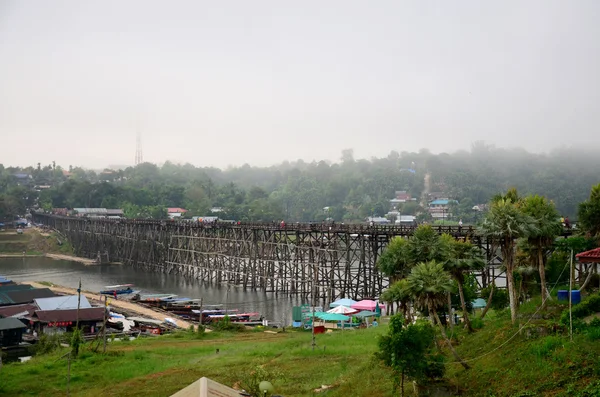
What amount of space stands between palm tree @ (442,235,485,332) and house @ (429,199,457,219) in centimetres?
9608

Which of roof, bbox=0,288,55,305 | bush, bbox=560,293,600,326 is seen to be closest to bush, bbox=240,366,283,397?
bush, bbox=560,293,600,326

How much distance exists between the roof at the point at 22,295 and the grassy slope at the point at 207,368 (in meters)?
15.8

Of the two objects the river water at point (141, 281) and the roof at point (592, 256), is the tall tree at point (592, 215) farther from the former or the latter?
the river water at point (141, 281)

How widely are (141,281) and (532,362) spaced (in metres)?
57.0

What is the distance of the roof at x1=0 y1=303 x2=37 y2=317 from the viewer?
133ft

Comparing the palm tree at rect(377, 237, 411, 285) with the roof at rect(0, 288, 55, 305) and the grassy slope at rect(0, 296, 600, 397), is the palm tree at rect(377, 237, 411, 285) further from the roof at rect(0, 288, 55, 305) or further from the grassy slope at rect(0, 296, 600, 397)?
the roof at rect(0, 288, 55, 305)

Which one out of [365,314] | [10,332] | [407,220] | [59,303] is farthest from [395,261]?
[407,220]

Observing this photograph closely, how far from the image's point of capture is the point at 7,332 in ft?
112

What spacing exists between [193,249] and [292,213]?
90.7 m

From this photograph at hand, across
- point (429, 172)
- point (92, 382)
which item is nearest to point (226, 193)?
point (429, 172)

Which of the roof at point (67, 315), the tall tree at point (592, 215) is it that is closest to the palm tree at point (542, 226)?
the tall tree at point (592, 215)

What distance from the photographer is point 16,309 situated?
41500 mm

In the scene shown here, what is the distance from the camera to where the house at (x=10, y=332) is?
33.9 metres

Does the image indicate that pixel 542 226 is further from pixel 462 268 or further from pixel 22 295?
pixel 22 295
